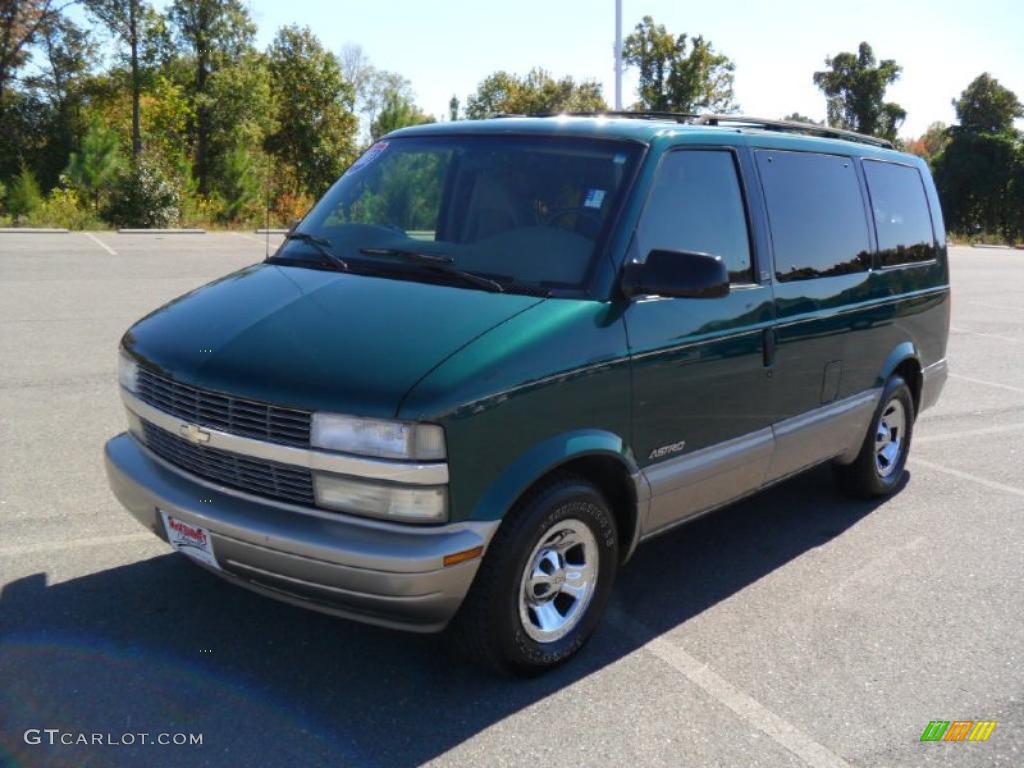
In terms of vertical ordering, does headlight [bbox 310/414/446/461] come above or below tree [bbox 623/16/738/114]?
below

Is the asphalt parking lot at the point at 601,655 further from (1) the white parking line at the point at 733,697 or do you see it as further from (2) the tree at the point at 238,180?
(2) the tree at the point at 238,180

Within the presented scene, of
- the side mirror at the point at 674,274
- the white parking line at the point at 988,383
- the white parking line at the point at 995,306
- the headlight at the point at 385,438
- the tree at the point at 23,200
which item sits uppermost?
the tree at the point at 23,200

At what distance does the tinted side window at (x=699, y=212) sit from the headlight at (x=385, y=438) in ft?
4.24

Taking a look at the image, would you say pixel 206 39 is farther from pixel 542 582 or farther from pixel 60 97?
pixel 542 582

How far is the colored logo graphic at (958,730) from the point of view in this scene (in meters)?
3.28

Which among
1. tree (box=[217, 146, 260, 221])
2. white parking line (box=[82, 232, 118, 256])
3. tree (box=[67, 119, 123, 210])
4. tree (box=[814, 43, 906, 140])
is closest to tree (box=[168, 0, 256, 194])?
tree (box=[217, 146, 260, 221])

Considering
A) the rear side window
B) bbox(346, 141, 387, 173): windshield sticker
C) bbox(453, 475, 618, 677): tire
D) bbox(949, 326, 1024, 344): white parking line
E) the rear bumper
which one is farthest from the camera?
bbox(949, 326, 1024, 344): white parking line

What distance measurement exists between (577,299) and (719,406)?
97 cm

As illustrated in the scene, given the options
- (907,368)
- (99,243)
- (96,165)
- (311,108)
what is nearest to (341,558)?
(907,368)

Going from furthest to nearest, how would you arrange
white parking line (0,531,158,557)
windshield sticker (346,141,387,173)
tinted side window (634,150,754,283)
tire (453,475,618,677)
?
windshield sticker (346,141,387,173)
white parking line (0,531,158,557)
tinted side window (634,150,754,283)
tire (453,475,618,677)

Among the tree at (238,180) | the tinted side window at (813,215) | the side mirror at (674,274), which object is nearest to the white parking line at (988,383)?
the tinted side window at (813,215)

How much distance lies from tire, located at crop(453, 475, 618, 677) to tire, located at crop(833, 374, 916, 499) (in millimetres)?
2567

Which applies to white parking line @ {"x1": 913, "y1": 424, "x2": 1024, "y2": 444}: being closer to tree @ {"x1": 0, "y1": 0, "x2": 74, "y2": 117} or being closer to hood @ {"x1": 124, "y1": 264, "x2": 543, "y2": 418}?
hood @ {"x1": 124, "y1": 264, "x2": 543, "y2": 418}

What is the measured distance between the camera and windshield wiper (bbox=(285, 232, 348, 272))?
13.0 feet
